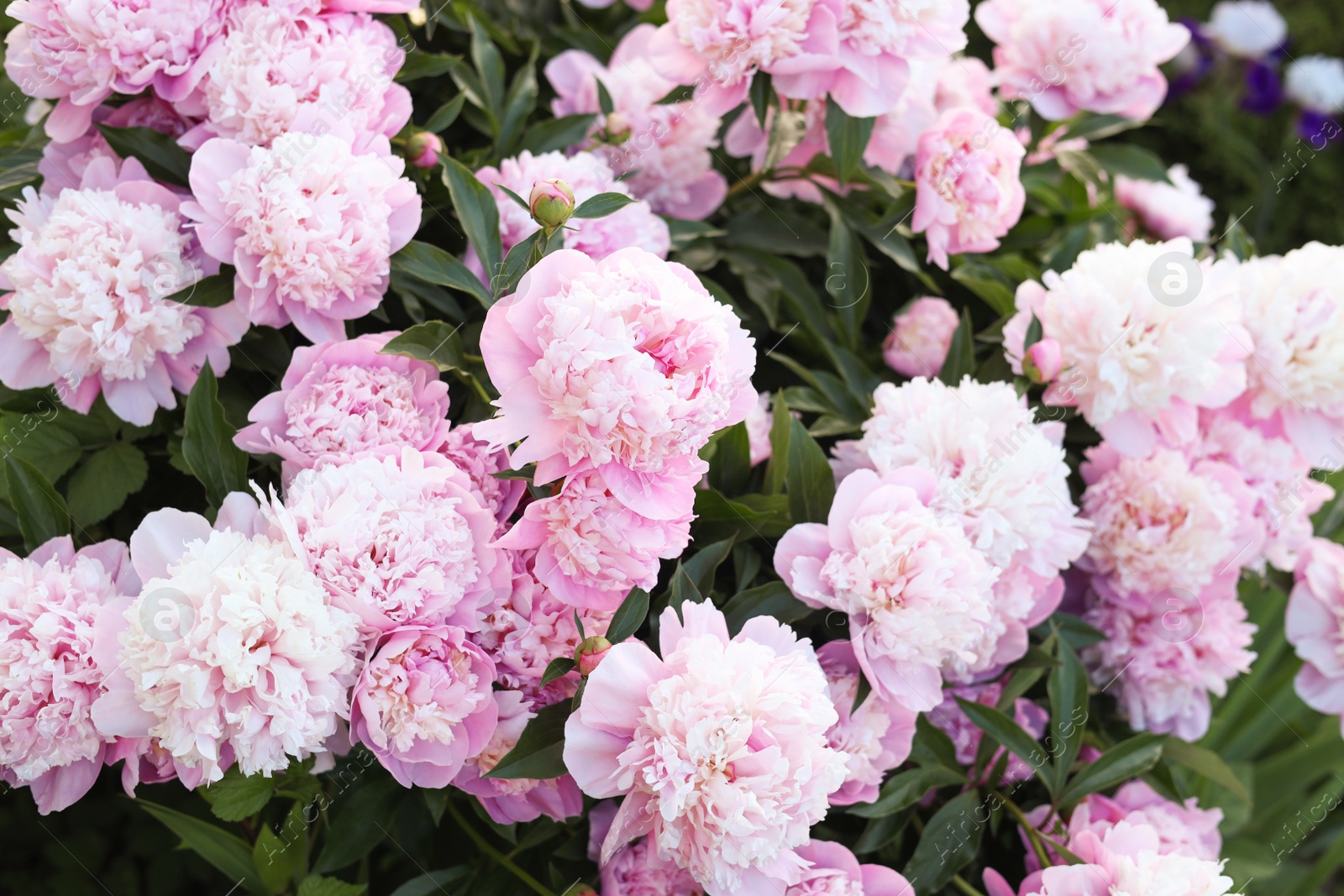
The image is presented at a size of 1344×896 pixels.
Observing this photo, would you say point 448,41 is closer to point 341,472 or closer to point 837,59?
point 837,59

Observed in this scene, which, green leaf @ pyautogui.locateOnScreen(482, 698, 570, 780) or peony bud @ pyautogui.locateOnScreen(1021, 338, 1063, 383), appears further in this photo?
peony bud @ pyautogui.locateOnScreen(1021, 338, 1063, 383)

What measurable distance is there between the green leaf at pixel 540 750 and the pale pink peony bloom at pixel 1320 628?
75 cm

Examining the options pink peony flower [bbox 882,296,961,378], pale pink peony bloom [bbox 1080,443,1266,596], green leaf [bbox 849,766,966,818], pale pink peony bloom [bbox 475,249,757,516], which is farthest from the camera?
pink peony flower [bbox 882,296,961,378]

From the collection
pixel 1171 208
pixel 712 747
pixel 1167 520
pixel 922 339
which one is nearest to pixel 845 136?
pixel 922 339

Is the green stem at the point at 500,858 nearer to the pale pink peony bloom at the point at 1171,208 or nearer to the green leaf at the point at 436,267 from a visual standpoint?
the green leaf at the point at 436,267

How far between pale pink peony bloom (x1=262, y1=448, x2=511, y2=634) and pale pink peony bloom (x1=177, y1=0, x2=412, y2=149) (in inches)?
11.3

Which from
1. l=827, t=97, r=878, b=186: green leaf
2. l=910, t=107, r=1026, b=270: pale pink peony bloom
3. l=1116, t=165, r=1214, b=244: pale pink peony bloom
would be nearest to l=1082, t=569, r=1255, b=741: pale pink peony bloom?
l=910, t=107, r=1026, b=270: pale pink peony bloom

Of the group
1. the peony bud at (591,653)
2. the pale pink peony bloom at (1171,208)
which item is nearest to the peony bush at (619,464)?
the peony bud at (591,653)

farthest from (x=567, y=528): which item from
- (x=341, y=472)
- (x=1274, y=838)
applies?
(x=1274, y=838)

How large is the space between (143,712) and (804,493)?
0.50m

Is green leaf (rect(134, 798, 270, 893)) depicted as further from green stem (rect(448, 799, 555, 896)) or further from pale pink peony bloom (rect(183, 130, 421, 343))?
pale pink peony bloom (rect(183, 130, 421, 343))

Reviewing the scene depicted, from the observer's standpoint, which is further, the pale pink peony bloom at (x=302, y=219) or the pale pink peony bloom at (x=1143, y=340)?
the pale pink peony bloom at (x=1143, y=340)

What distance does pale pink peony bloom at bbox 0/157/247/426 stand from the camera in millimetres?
742

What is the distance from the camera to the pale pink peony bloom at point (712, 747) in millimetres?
638
